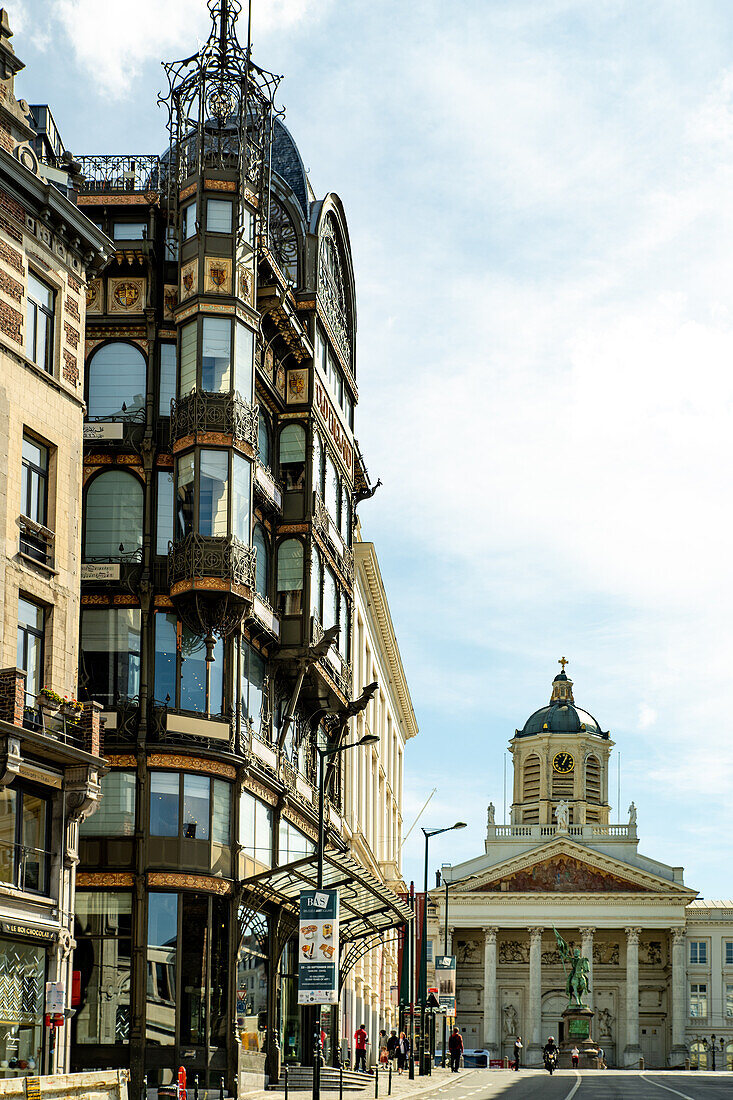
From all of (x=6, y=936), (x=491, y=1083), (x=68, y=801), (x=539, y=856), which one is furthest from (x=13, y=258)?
(x=539, y=856)

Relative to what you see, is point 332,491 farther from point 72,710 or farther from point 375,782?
point 375,782

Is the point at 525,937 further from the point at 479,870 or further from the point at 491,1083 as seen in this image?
the point at 491,1083

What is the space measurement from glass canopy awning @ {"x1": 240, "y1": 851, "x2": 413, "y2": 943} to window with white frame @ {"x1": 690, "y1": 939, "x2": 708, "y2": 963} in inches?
3380

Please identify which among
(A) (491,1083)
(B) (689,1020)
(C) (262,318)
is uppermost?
(C) (262,318)

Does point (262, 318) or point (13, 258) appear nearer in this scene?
point (13, 258)

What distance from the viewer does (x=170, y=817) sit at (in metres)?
41.7

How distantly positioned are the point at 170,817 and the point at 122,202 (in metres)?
17.5

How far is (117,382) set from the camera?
4519 cm

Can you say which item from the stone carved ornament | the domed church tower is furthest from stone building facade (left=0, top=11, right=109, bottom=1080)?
the domed church tower

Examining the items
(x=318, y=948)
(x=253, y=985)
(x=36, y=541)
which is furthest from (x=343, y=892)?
(x=36, y=541)

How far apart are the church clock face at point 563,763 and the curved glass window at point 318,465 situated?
10067cm

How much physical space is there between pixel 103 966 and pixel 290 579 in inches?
555

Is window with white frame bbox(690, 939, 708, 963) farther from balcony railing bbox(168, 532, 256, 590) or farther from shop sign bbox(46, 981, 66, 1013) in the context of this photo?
shop sign bbox(46, 981, 66, 1013)

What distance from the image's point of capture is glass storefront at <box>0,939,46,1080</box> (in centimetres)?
2978
